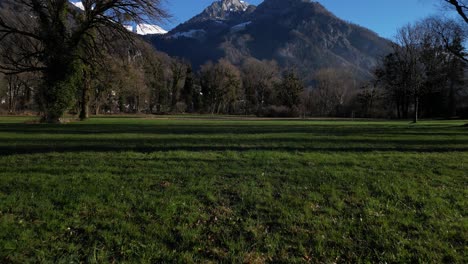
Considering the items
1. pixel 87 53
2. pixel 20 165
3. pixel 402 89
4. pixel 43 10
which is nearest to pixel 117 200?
pixel 20 165

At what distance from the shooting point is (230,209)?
223 inches

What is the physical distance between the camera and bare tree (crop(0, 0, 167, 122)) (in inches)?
846

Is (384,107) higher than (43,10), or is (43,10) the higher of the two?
(43,10)

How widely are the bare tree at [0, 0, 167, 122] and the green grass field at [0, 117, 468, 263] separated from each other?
14777 millimetres

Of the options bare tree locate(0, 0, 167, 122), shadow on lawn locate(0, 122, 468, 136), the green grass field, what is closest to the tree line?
bare tree locate(0, 0, 167, 122)

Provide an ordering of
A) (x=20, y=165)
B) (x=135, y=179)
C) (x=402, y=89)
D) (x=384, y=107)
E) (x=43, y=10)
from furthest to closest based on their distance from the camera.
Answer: (x=384, y=107), (x=402, y=89), (x=43, y=10), (x=20, y=165), (x=135, y=179)

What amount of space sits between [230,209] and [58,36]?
72.1 ft

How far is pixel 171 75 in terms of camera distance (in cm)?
8669

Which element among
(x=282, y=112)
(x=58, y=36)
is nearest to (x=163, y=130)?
(x=58, y=36)

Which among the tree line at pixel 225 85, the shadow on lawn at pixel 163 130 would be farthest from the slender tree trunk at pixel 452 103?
the shadow on lawn at pixel 163 130

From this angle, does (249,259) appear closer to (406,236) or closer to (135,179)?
(406,236)

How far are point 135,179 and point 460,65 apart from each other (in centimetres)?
6600

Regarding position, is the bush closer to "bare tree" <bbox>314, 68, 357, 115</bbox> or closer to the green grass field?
"bare tree" <bbox>314, 68, 357, 115</bbox>

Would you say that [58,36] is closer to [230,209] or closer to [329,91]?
[230,209]
